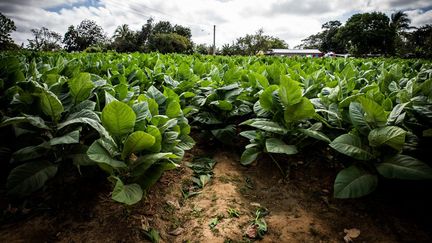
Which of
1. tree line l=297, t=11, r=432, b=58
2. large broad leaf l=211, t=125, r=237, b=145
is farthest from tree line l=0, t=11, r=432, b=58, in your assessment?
large broad leaf l=211, t=125, r=237, b=145

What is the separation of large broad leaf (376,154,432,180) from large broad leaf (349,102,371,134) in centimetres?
26

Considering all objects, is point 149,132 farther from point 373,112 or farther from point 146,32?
point 146,32

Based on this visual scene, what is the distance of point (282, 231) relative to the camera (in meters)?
1.90

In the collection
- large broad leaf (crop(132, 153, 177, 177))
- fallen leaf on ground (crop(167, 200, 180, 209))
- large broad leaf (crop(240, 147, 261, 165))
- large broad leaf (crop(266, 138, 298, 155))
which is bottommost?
fallen leaf on ground (crop(167, 200, 180, 209))

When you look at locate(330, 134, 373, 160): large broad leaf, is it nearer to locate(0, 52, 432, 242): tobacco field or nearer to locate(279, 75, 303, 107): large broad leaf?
locate(0, 52, 432, 242): tobacco field

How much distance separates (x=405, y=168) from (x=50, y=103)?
7.61 feet

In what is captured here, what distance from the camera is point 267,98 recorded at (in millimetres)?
2369

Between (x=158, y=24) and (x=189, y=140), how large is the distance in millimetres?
79836

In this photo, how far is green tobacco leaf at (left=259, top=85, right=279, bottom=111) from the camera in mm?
2333

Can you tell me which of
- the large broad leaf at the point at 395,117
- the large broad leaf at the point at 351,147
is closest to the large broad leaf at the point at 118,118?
the large broad leaf at the point at 351,147

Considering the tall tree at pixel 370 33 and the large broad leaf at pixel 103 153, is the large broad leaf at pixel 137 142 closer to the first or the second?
the large broad leaf at pixel 103 153

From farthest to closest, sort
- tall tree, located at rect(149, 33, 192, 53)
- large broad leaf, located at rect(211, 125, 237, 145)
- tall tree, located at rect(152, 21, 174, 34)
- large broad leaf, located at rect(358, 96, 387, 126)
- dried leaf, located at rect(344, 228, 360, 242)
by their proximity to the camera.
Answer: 1. tall tree, located at rect(152, 21, 174, 34)
2. tall tree, located at rect(149, 33, 192, 53)
3. large broad leaf, located at rect(211, 125, 237, 145)
4. dried leaf, located at rect(344, 228, 360, 242)
5. large broad leaf, located at rect(358, 96, 387, 126)

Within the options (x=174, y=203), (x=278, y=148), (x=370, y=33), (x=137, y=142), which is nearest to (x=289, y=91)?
(x=278, y=148)

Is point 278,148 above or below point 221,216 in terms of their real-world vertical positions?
above
